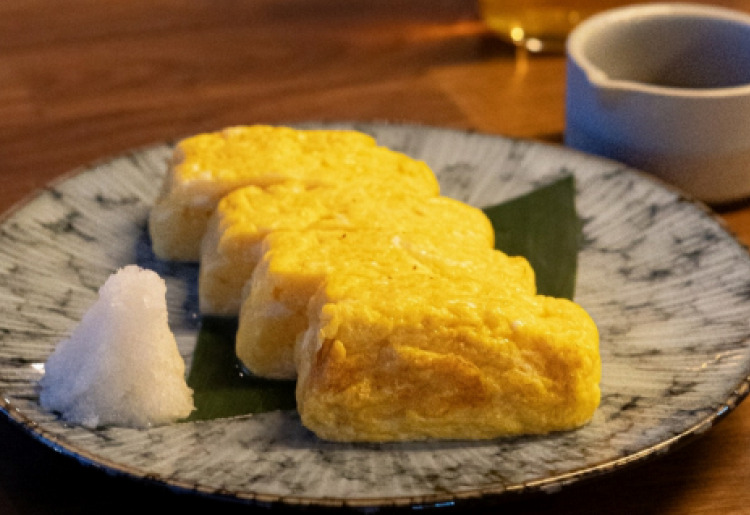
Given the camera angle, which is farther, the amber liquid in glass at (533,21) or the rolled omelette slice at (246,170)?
the amber liquid in glass at (533,21)

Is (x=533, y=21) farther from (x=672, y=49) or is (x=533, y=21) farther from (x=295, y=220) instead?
(x=295, y=220)

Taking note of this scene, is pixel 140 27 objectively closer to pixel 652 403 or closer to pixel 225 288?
pixel 225 288

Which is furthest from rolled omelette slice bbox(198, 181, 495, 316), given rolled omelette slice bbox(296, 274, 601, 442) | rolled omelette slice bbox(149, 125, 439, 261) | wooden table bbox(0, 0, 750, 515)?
wooden table bbox(0, 0, 750, 515)

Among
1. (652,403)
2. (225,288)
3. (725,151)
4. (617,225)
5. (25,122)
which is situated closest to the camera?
(652,403)

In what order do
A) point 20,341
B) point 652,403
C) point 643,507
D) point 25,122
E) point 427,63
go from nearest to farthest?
point 643,507 → point 652,403 → point 20,341 → point 25,122 → point 427,63

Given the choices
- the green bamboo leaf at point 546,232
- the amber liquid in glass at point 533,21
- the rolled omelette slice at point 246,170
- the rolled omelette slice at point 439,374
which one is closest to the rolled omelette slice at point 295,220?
the rolled omelette slice at point 246,170

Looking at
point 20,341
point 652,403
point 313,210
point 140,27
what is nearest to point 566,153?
point 313,210

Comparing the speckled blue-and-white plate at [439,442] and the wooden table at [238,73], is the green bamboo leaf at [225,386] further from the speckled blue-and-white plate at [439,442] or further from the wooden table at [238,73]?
the wooden table at [238,73]

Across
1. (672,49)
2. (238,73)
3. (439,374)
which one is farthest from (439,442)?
(238,73)

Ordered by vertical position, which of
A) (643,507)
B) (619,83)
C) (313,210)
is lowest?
(643,507)
